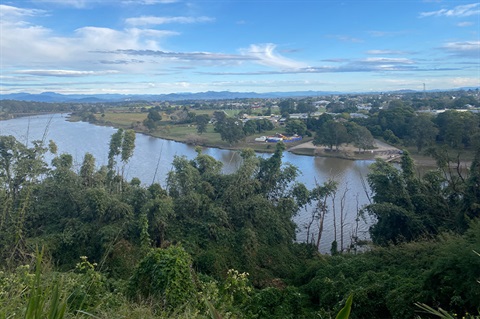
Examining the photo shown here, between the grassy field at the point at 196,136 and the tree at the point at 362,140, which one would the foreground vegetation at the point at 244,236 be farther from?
the grassy field at the point at 196,136

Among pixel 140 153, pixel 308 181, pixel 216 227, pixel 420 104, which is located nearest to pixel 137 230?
pixel 216 227

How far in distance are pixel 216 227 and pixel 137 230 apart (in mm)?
1464

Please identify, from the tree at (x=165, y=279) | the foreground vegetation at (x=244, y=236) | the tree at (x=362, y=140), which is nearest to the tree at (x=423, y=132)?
the tree at (x=362, y=140)

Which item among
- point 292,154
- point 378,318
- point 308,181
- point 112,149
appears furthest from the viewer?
point 292,154

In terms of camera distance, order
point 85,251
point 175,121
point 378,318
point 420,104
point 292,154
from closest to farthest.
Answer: point 378,318
point 85,251
point 292,154
point 175,121
point 420,104

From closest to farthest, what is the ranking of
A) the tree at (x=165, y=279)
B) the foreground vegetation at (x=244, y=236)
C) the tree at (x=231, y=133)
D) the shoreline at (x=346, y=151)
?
the tree at (x=165, y=279)
the foreground vegetation at (x=244, y=236)
the shoreline at (x=346, y=151)
the tree at (x=231, y=133)

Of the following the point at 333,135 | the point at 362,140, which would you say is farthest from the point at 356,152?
the point at 333,135

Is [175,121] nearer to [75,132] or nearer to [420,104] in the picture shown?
[75,132]

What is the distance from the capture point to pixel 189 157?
52.1ft

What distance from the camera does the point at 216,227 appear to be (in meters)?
7.52

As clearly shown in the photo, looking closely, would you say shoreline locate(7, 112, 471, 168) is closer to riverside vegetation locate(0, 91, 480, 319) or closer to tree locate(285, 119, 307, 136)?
tree locate(285, 119, 307, 136)

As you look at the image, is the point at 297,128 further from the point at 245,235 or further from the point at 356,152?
the point at 245,235

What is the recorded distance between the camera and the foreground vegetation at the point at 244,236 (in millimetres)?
4340

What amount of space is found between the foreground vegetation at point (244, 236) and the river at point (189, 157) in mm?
637
